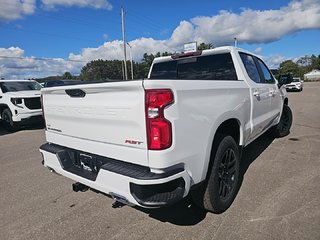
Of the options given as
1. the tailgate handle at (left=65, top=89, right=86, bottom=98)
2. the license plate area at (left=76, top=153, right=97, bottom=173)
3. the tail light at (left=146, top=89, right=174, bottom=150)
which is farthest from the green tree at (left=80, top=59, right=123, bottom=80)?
the tail light at (left=146, top=89, right=174, bottom=150)

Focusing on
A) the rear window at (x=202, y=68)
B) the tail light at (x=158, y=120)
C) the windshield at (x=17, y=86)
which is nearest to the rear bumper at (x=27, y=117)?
the windshield at (x=17, y=86)

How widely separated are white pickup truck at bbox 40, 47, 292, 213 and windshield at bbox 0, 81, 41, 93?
8.01m

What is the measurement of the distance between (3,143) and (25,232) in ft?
19.2

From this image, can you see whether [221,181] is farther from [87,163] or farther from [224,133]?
[87,163]

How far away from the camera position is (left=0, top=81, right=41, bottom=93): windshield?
1028cm

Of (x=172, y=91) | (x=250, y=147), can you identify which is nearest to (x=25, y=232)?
(x=172, y=91)

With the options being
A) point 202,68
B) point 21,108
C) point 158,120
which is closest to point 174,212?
point 158,120

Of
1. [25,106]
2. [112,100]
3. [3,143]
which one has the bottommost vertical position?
[3,143]

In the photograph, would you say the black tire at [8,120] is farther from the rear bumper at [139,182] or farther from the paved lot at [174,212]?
the rear bumper at [139,182]

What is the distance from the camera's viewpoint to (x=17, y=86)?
35.1 ft

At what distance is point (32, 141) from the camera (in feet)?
25.7

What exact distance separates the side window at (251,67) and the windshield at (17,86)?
30.0 ft

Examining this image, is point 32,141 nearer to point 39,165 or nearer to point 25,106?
point 25,106

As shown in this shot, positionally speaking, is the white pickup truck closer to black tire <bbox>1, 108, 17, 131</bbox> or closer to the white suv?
the white suv
